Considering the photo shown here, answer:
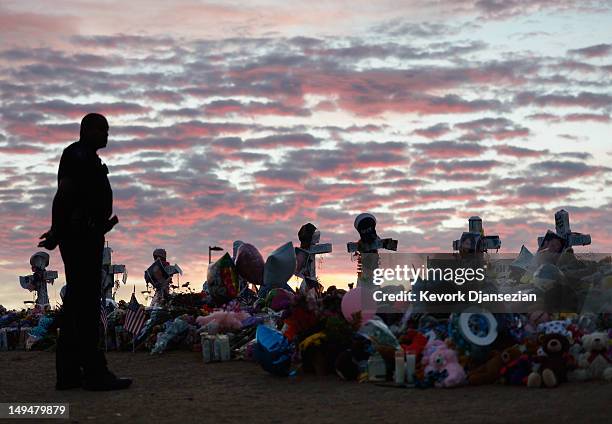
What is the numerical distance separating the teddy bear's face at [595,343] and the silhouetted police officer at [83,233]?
541 centimetres

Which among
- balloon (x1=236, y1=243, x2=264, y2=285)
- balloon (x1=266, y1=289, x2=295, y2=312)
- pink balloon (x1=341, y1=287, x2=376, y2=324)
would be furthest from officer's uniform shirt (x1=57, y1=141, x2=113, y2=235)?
balloon (x1=236, y1=243, x2=264, y2=285)

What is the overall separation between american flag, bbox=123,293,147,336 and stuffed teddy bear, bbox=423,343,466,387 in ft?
25.1

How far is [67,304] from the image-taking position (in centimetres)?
1062

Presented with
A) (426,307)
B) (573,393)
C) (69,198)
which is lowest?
(573,393)

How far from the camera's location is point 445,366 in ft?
35.6

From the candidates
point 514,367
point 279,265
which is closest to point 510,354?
point 514,367

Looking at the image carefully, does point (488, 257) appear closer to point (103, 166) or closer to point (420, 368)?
point (420, 368)

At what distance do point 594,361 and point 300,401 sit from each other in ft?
10.8

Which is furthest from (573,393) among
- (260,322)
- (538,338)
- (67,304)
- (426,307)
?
(260,322)

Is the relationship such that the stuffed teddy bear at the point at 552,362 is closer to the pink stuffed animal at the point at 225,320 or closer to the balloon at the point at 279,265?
the pink stuffed animal at the point at 225,320

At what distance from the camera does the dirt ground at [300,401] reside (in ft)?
29.0

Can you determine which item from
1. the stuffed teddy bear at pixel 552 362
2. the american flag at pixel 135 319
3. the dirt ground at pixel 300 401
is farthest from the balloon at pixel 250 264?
the stuffed teddy bear at pixel 552 362

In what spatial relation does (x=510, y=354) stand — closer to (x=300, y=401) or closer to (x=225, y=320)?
(x=300, y=401)

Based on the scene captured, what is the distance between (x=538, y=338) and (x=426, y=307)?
5.55 feet
